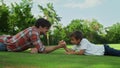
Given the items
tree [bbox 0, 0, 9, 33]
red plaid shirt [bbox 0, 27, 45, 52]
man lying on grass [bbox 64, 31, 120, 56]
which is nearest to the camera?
red plaid shirt [bbox 0, 27, 45, 52]

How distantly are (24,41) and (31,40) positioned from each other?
204 mm

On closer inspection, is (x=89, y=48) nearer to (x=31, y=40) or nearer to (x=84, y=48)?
(x=84, y=48)

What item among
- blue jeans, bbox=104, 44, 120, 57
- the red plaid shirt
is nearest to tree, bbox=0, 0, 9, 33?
the red plaid shirt

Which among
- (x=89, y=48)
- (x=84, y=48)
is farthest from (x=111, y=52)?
(x=84, y=48)

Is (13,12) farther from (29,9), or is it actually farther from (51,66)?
(51,66)

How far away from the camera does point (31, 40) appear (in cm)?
727

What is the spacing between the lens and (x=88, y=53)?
299 inches

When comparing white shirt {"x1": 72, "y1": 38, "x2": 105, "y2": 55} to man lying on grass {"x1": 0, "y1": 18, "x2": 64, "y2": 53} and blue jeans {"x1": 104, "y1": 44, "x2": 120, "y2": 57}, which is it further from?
A: man lying on grass {"x1": 0, "y1": 18, "x2": 64, "y2": 53}

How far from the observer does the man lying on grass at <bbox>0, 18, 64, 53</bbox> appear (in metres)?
7.14

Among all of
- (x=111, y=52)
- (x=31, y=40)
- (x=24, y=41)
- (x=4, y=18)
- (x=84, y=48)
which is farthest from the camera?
(x=4, y=18)

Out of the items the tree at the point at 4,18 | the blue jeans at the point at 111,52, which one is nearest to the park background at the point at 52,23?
the tree at the point at 4,18

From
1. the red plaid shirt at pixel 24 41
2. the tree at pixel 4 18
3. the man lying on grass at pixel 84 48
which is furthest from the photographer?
the tree at pixel 4 18

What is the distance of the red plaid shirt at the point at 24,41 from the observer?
7.14 meters

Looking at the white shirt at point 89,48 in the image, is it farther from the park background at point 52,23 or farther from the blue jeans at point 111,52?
the park background at point 52,23
